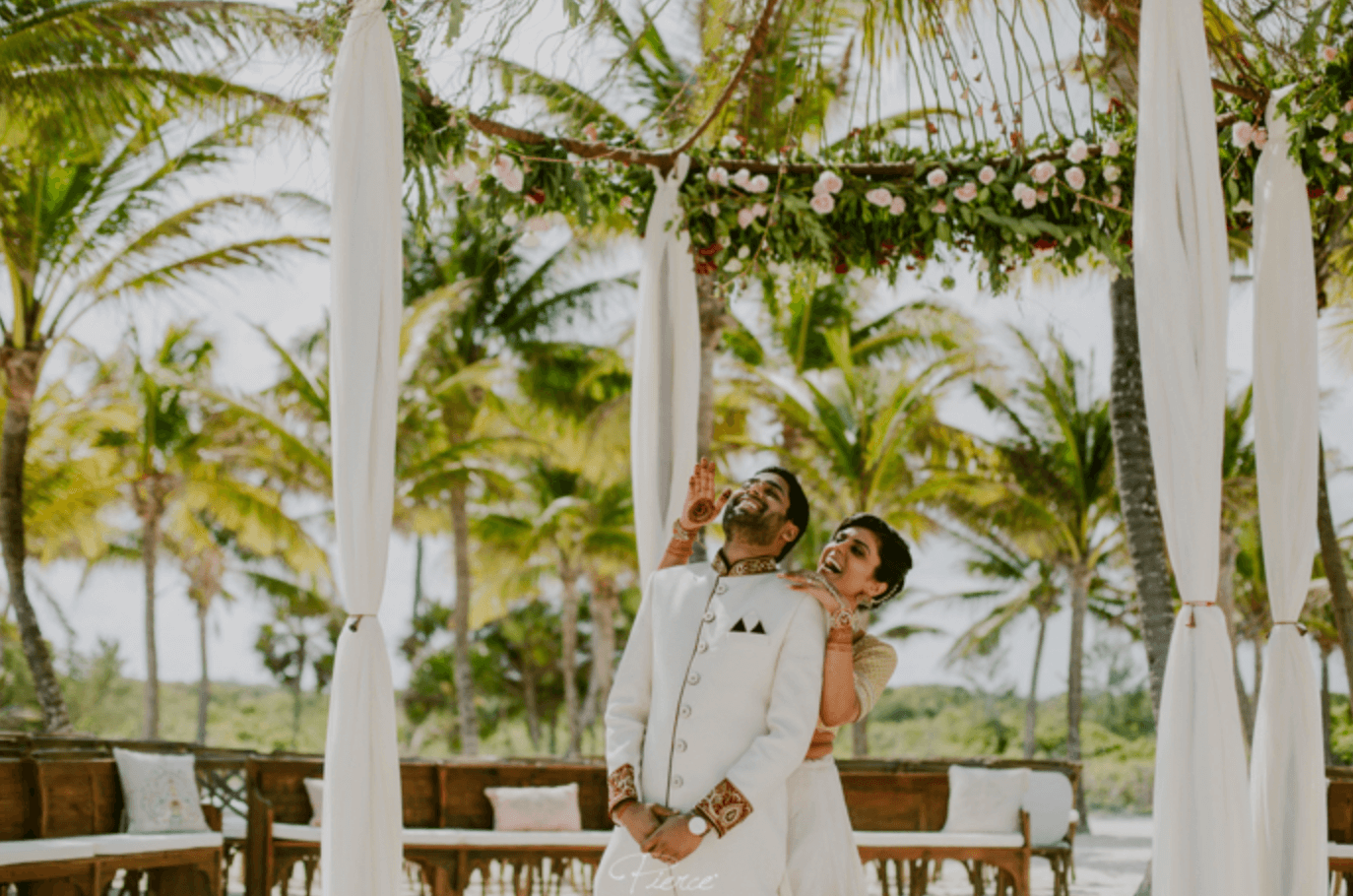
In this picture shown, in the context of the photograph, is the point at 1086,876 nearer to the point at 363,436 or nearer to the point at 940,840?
the point at 940,840

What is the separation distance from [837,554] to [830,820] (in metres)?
0.74

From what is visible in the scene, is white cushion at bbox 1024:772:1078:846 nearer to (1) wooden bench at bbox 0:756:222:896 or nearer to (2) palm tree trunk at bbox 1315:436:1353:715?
(2) palm tree trunk at bbox 1315:436:1353:715

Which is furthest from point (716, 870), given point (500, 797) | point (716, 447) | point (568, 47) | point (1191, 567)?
point (716, 447)

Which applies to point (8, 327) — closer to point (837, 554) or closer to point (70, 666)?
point (837, 554)

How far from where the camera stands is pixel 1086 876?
12406mm

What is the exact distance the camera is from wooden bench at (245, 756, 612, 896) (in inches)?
283

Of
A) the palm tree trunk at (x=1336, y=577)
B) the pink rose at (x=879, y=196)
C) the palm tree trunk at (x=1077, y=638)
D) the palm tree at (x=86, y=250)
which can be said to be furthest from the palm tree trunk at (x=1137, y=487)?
the palm tree trunk at (x=1077, y=638)

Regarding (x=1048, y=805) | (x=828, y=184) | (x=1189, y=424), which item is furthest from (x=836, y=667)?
(x=1048, y=805)

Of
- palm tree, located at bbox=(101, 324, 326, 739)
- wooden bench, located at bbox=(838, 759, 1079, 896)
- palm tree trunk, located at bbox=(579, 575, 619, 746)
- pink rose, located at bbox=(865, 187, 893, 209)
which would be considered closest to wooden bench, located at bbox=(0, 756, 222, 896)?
wooden bench, located at bbox=(838, 759, 1079, 896)

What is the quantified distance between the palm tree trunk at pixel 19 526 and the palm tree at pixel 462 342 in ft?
18.0

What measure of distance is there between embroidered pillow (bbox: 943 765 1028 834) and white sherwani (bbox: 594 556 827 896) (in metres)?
5.21

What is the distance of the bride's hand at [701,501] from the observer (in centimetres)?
377

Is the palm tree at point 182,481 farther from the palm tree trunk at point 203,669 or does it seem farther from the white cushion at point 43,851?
the white cushion at point 43,851

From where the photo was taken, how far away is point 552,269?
2011 centimetres
